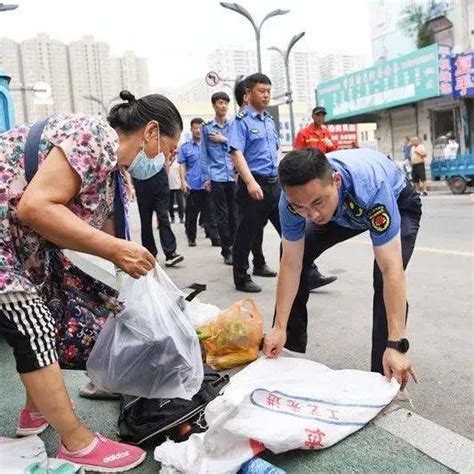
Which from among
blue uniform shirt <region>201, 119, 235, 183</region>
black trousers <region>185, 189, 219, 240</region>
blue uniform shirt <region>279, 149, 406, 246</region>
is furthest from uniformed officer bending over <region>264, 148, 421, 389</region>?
black trousers <region>185, 189, 219, 240</region>

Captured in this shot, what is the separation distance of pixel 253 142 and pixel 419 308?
1751 mm

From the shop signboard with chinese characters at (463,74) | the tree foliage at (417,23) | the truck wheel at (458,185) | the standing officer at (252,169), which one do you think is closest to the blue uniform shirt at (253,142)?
the standing officer at (252,169)

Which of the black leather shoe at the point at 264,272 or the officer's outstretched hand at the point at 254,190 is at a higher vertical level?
the officer's outstretched hand at the point at 254,190

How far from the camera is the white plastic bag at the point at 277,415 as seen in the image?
5.40 feet

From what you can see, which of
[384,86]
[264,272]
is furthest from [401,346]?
[384,86]

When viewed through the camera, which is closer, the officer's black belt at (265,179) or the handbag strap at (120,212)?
the handbag strap at (120,212)

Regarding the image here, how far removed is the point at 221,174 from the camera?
5.67 m

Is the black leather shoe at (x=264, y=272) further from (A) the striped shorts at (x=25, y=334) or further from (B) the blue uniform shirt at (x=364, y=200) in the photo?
(A) the striped shorts at (x=25, y=334)

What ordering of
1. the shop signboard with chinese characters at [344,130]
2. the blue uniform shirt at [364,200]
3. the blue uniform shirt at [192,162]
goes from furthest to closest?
the shop signboard with chinese characters at [344,130] → the blue uniform shirt at [192,162] → the blue uniform shirt at [364,200]

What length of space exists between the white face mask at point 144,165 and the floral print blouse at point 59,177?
0.10 m

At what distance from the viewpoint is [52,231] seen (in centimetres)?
157

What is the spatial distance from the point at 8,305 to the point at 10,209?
0.95 feet

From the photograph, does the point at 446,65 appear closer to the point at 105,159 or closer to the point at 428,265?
the point at 428,265

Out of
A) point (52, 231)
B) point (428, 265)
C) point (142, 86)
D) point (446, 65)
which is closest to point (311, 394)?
point (52, 231)
